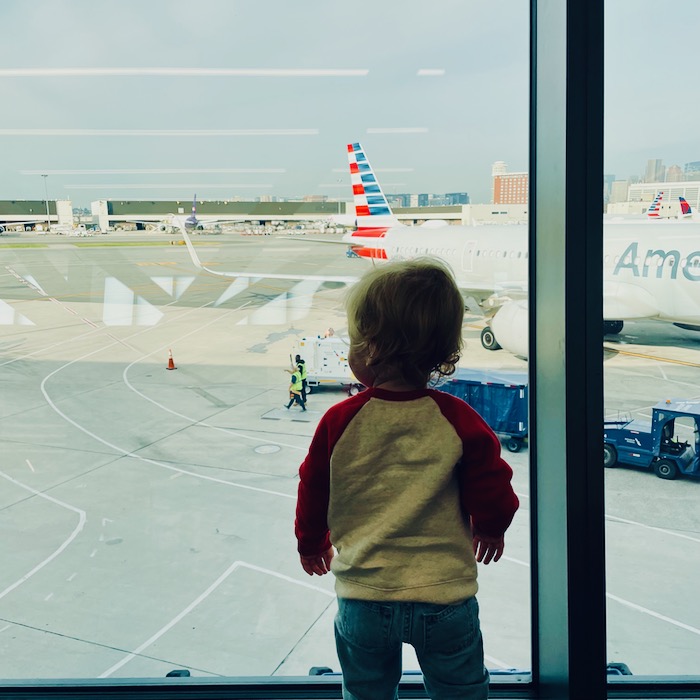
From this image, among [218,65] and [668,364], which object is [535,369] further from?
[218,65]

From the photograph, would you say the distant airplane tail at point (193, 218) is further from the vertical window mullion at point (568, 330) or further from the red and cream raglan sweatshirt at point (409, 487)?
the red and cream raglan sweatshirt at point (409, 487)

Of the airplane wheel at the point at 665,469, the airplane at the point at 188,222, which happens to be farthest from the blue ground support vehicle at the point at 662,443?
the airplane at the point at 188,222

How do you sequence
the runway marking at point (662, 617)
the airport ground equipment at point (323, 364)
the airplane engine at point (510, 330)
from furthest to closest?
the airport ground equipment at point (323, 364)
the runway marking at point (662, 617)
the airplane engine at point (510, 330)

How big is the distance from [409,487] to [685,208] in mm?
1232

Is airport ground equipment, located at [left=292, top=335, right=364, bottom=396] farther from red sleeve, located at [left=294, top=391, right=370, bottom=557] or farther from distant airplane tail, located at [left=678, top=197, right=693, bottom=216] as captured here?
distant airplane tail, located at [left=678, top=197, right=693, bottom=216]

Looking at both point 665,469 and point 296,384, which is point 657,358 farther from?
point 296,384

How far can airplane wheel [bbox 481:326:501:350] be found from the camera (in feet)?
6.33

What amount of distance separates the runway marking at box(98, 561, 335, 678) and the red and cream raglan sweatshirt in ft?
3.39

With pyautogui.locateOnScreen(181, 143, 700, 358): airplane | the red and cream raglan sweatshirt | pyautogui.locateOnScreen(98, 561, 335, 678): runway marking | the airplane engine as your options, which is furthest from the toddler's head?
pyautogui.locateOnScreen(98, 561, 335, 678): runway marking

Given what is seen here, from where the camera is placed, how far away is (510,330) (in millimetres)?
1767

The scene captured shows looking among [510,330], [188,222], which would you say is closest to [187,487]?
[188,222]

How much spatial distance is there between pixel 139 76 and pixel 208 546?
1.61 m

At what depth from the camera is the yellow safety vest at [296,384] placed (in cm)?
258

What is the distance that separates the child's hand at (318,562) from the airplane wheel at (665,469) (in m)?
1.23
